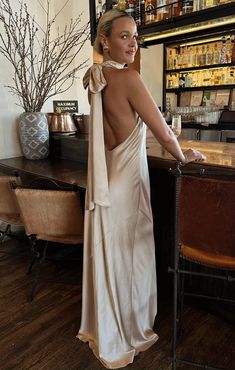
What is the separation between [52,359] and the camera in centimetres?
158

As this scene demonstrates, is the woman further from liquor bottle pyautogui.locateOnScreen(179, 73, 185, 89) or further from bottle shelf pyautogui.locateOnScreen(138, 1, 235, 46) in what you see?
liquor bottle pyautogui.locateOnScreen(179, 73, 185, 89)

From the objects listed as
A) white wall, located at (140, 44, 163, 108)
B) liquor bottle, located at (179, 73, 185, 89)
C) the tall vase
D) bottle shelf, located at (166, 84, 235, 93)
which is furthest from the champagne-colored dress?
liquor bottle, located at (179, 73, 185, 89)

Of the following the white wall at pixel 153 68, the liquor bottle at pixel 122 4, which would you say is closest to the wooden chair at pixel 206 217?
the liquor bottle at pixel 122 4

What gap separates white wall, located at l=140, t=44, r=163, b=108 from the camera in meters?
4.83

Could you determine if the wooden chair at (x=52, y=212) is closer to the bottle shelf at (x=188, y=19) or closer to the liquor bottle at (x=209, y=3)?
the bottle shelf at (x=188, y=19)

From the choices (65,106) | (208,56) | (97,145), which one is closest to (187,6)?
(97,145)

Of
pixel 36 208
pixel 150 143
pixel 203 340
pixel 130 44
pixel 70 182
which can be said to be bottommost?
pixel 203 340

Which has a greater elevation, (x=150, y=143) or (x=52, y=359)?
(x=150, y=143)

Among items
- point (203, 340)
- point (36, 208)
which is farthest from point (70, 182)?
point (203, 340)

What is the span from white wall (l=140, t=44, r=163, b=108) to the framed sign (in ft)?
6.22

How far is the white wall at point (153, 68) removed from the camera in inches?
190

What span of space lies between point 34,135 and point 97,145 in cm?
150

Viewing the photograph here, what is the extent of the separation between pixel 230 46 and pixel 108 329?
411cm

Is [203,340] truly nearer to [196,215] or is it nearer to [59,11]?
[196,215]
